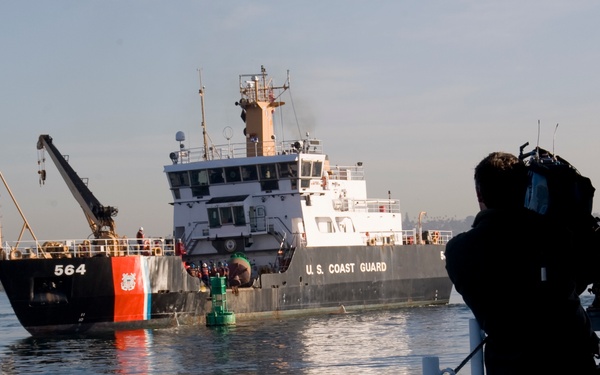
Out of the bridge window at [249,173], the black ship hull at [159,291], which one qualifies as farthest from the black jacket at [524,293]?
the bridge window at [249,173]

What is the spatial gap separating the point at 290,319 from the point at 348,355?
9.86 meters

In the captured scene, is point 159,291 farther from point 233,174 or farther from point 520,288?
point 520,288

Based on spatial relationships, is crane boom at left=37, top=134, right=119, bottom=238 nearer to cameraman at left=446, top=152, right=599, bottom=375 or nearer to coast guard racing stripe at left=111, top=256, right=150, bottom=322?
coast guard racing stripe at left=111, top=256, right=150, bottom=322

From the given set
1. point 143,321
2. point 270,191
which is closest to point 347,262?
point 270,191

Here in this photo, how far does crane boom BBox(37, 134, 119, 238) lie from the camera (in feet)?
101

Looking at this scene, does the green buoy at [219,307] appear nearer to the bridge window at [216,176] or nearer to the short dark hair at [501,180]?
the bridge window at [216,176]

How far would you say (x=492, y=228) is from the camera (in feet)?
12.1

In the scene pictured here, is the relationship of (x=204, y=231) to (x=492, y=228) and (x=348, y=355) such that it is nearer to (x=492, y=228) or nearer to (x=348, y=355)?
(x=348, y=355)

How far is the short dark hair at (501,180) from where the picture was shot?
147 inches

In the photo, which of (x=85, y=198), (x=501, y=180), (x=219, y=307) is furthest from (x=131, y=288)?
(x=501, y=180)

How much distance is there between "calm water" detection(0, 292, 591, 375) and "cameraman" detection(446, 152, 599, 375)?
12659 millimetres

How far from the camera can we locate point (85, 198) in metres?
32.0

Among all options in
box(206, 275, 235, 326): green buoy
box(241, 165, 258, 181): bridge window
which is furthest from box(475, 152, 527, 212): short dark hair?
box(241, 165, 258, 181): bridge window

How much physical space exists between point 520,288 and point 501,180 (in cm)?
39
